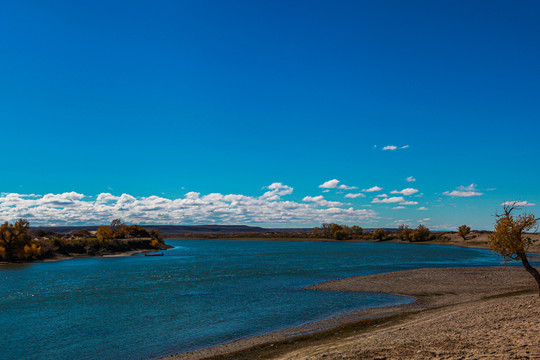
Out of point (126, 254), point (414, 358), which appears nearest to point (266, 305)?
point (414, 358)

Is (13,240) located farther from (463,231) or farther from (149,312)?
(463,231)

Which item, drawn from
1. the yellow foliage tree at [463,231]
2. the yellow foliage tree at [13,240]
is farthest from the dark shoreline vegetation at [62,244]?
the yellow foliage tree at [463,231]

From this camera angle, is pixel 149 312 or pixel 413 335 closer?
pixel 413 335

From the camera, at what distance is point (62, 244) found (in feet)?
342

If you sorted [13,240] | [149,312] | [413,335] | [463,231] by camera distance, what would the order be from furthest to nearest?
[463,231], [13,240], [149,312], [413,335]

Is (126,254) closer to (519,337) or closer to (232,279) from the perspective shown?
(232,279)

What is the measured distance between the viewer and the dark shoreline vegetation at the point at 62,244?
83169 millimetres

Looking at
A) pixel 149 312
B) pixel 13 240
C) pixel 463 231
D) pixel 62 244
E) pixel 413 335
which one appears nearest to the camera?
pixel 413 335

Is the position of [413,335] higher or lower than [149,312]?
higher

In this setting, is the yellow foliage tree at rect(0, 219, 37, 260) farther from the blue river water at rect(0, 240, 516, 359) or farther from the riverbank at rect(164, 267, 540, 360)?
the riverbank at rect(164, 267, 540, 360)

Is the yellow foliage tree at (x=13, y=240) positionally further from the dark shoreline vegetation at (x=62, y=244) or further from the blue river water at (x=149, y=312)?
the blue river water at (x=149, y=312)

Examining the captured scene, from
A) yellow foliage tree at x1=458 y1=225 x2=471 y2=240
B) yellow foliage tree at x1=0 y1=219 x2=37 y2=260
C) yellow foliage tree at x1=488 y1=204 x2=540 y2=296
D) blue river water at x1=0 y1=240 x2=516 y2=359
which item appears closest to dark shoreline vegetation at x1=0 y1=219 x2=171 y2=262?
yellow foliage tree at x1=0 y1=219 x2=37 y2=260

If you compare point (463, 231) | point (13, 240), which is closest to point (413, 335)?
point (13, 240)

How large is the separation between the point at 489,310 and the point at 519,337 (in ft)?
30.8
